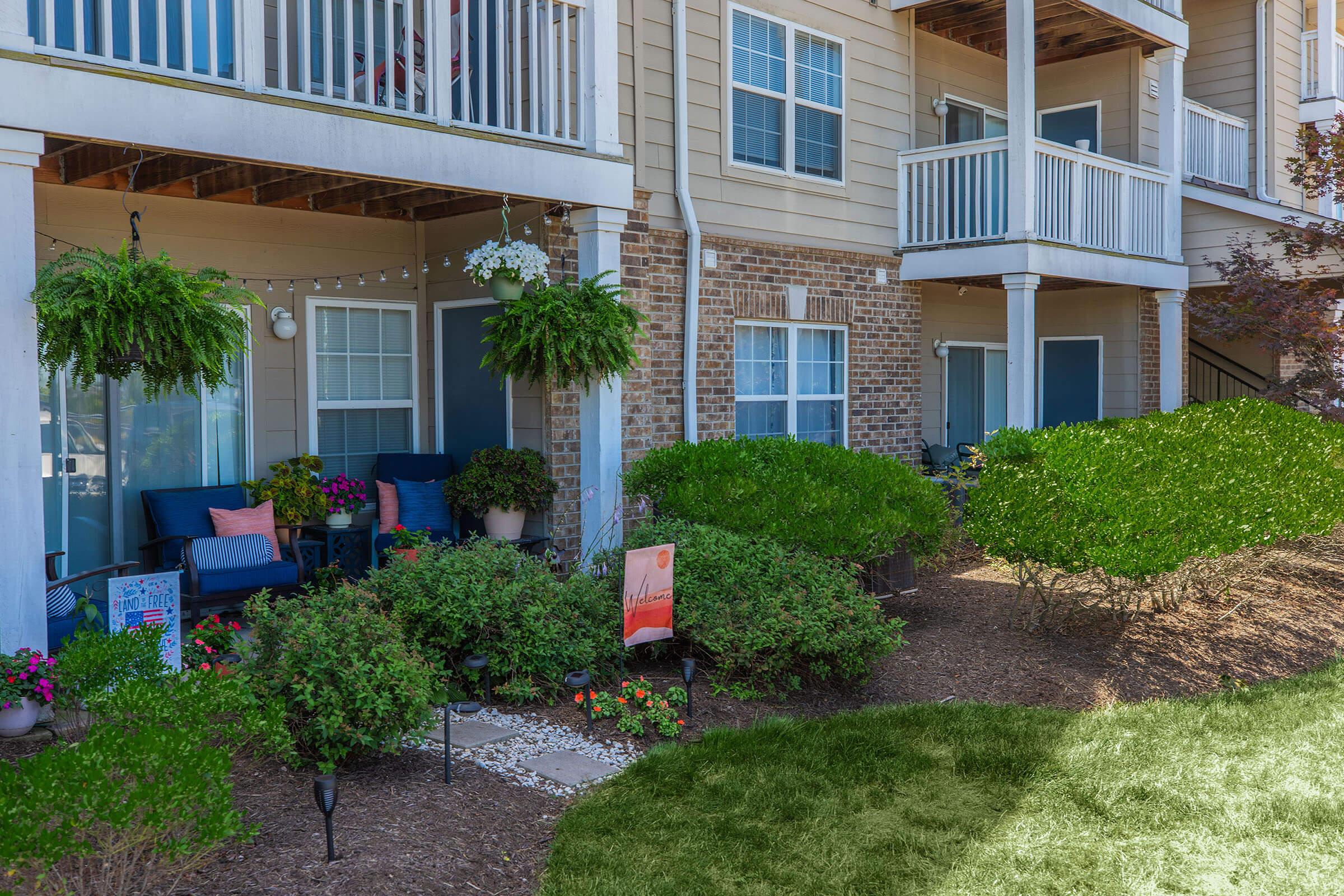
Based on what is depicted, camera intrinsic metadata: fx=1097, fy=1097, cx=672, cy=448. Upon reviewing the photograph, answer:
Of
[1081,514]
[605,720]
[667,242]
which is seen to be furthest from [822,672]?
[667,242]

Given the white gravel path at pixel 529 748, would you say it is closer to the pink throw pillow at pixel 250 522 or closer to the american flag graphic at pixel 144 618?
the american flag graphic at pixel 144 618

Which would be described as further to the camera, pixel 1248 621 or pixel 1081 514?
pixel 1248 621

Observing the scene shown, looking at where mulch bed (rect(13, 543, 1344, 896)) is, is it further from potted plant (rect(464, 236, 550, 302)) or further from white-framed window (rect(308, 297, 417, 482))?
white-framed window (rect(308, 297, 417, 482))

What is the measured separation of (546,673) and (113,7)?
15.6 feet

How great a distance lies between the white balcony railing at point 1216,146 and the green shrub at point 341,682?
1159cm

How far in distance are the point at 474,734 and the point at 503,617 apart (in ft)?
2.06

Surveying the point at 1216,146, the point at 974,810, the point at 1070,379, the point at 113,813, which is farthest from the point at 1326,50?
the point at 113,813

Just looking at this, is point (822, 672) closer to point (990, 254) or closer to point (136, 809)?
point (136, 809)

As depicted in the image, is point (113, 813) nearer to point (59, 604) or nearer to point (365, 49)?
point (59, 604)

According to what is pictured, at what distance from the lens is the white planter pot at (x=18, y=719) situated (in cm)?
484

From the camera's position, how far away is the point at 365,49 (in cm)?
611

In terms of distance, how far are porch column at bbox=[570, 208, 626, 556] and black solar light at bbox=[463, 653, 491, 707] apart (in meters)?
2.11

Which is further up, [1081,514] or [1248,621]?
[1081,514]

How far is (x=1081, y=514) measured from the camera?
662 centimetres
